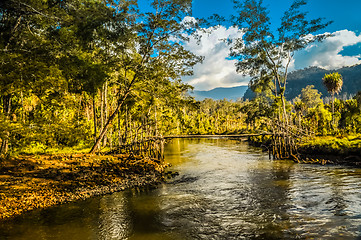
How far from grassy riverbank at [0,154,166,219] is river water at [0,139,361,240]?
84 cm

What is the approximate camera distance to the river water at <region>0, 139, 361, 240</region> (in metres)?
7.00

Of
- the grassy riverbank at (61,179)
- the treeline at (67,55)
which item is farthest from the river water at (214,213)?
the treeline at (67,55)

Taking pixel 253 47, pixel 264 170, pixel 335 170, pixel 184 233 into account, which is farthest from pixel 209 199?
pixel 253 47

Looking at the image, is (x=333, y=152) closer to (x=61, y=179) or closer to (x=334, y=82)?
(x=334, y=82)

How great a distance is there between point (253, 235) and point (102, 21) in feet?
40.3

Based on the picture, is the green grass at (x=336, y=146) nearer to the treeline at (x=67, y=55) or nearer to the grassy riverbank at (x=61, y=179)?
the treeline at (x=67, y=55)

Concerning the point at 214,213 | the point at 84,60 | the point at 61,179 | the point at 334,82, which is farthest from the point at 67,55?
the point at 334,82

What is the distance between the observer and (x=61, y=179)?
12039 mm

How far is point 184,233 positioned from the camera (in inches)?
280

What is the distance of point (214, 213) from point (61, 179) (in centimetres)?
888

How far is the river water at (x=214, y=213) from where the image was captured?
23.0ft

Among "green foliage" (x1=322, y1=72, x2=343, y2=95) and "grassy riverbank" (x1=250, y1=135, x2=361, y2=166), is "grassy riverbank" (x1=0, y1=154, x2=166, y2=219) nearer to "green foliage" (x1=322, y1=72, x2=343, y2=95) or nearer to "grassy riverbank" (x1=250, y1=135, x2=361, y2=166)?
"grassy riverbank" (x1=250, y1=135, x2=361, y2=166)

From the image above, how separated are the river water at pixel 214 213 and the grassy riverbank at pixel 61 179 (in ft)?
2.76

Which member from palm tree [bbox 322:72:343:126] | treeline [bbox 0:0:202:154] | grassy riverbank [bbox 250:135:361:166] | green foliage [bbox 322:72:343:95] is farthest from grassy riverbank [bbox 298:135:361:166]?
green foliage [bbox 322:72:343:95]
